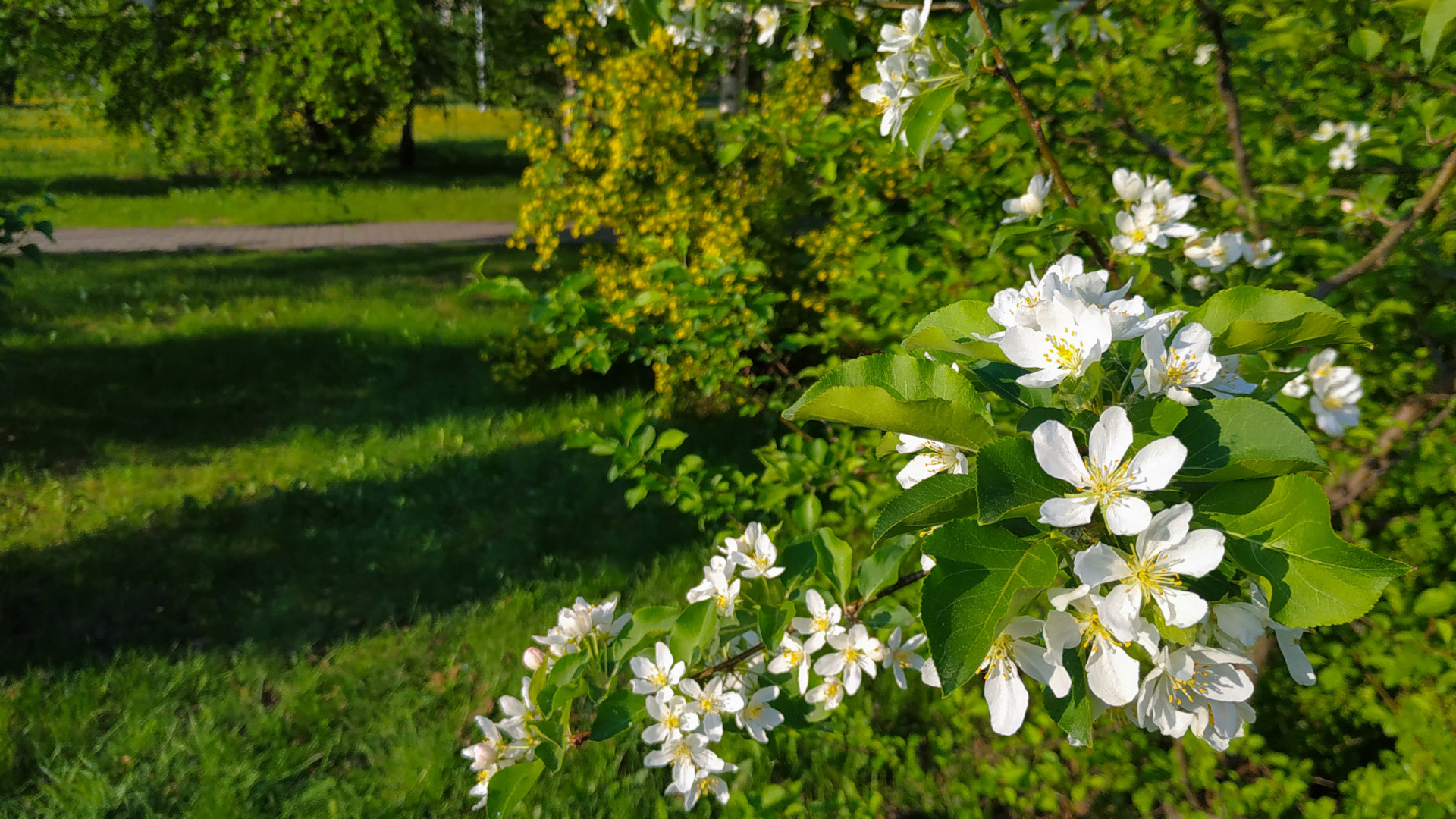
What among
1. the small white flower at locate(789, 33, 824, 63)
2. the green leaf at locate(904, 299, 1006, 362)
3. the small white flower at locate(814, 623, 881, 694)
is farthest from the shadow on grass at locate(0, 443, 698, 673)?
the green leaf at locate(904, 299, 1006, 362)

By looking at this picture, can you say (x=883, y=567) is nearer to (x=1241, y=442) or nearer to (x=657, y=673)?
(x=657, y=673)

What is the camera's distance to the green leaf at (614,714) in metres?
1.16

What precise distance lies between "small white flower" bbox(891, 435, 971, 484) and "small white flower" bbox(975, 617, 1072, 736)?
0.17 m

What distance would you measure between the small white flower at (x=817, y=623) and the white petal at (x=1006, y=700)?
0.47 m

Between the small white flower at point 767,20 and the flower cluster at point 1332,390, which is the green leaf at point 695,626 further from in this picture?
the small white flower at point 767,20

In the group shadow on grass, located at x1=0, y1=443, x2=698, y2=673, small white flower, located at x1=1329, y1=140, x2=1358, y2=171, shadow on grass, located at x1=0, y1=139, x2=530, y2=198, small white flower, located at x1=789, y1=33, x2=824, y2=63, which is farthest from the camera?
shadow on grass, located at x1=0, y1=139, x2=530, y2=198

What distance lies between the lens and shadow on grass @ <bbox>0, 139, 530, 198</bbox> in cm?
1262

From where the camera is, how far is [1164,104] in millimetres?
3416

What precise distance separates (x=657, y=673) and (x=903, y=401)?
0.71m

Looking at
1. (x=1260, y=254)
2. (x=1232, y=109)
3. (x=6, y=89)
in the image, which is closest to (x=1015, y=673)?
(x=1260, y=254)

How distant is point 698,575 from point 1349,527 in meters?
2.32

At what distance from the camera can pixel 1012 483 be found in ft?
2.27

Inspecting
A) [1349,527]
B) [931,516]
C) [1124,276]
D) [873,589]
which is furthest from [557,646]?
[1349,527]

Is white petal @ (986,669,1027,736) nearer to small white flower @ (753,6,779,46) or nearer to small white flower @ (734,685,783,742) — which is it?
small white flower @ (734,685,783,742)
